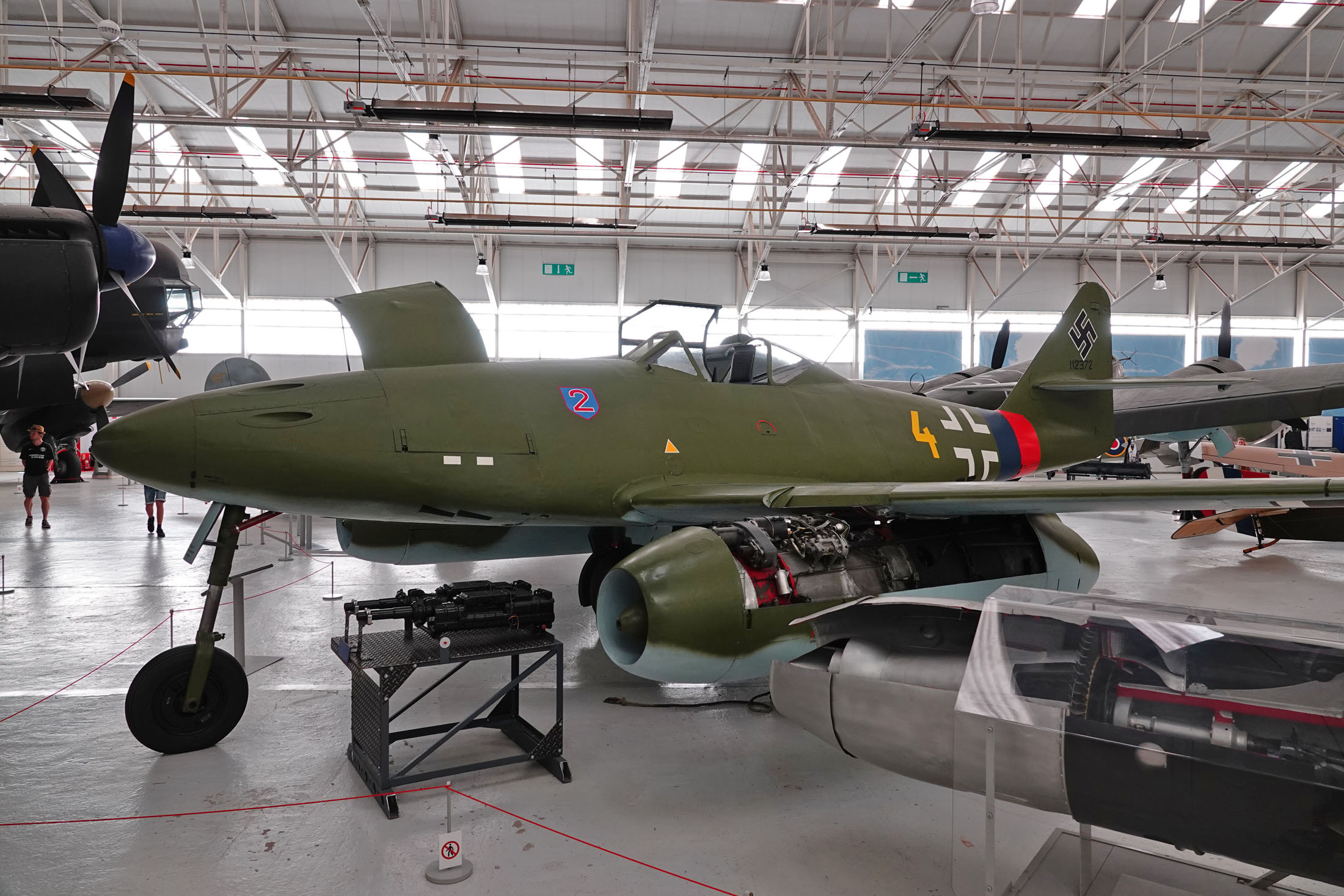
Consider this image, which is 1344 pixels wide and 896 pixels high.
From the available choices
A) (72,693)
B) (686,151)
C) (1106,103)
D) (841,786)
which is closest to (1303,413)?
(841,786)

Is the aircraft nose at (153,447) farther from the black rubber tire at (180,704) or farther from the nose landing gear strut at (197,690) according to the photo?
the black rubber tire at (180,704)

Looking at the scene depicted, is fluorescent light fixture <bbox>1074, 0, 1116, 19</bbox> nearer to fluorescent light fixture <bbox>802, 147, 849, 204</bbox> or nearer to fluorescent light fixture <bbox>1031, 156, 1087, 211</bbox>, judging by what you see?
fluorescent light fixture <bbox>1031, 156, 1087, 211</bbox>

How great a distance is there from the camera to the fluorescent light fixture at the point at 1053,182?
74.4ft

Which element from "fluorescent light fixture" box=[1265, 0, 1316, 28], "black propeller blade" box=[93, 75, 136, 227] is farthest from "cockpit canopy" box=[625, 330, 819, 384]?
"fluorescent light fixture" box=[1265, 0, 1316, 28]

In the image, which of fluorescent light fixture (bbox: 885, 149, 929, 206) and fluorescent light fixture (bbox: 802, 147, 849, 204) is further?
fluorescent light fixture (bbox: 802, 147, 849, 204)

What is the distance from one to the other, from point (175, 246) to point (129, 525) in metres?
16.8

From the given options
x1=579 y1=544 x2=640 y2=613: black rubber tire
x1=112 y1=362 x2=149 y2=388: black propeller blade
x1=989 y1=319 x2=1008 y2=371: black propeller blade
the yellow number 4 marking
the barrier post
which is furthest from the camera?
x1=989 y1=319 x2=1008 y2=371: black propeller blade

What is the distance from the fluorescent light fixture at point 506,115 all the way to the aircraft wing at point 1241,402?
27.3 feet

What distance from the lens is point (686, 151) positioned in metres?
22.2

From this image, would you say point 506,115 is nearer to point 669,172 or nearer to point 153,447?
point 153,447

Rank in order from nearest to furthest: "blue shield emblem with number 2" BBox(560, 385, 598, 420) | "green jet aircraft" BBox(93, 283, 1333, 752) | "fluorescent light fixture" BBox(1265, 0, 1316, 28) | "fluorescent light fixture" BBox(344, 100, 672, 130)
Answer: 1. "green jet aircraft" BBox(93, 283, 1333, 752)
2. "blue shield emblem with number 2" BBox(560, 385, 598, 420)
3. "fluorescent light fixture" BBox(344, 100, 672, 130)
4. "fluorescent light fixture" BBox(1265, 0, 1316, 28)

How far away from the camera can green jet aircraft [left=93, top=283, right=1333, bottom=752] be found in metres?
4.01

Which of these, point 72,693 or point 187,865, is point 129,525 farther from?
point 187,865

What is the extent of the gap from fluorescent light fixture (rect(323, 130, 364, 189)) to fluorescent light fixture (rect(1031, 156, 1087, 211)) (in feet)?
60.5
